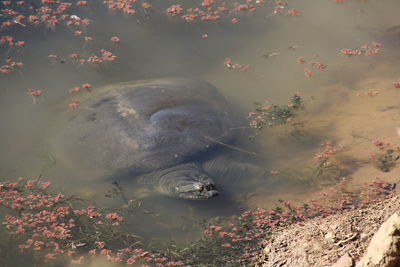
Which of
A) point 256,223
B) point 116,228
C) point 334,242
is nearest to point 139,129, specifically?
point 116,228

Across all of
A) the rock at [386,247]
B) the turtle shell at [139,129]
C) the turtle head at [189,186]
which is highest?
the rock at [386,247]

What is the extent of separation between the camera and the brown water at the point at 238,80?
4.35 meters

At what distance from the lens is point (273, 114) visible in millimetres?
5371

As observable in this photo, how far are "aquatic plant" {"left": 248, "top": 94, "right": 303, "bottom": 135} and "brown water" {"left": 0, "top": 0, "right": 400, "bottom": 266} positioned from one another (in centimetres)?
12

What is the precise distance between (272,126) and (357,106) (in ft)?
3.98

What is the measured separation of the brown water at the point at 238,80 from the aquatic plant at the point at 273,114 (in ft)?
0.41

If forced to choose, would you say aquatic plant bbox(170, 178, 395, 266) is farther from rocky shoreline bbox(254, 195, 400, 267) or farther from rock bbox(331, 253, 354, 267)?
rock bbox(331, 253, 354, 267)

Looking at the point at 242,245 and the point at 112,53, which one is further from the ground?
the point at 112,53

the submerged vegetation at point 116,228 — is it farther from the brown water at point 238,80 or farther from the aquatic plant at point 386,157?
the aquatic plant at point 386,157

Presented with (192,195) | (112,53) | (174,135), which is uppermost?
(112,53)

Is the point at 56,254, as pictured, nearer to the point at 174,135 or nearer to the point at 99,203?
the point at 99,203

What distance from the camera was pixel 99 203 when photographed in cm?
412

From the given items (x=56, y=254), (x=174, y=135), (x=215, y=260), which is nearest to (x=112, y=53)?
(x=174, y=135)

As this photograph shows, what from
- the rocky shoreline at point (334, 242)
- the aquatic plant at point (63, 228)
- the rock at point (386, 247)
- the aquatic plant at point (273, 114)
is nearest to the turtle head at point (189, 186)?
the aquatic plant at point (63, 228)
